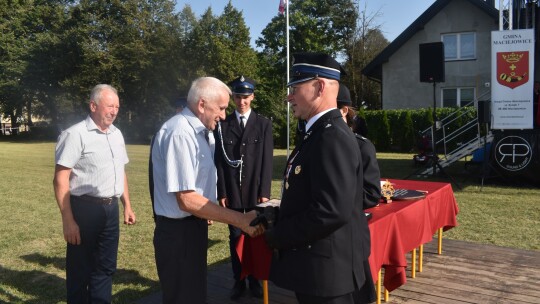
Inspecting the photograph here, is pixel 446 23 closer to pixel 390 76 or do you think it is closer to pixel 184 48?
pixel 390 76

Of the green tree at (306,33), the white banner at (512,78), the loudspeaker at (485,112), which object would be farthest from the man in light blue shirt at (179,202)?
the green tree at (306,33)

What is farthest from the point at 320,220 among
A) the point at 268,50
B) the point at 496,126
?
the point at 268,50

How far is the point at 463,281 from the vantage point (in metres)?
4.32

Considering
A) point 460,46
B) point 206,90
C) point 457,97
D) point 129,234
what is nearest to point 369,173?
point 206,90

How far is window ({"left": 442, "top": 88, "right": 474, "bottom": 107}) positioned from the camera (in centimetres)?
2221

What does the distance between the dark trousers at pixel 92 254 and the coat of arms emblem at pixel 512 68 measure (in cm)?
904

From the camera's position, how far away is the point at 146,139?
34281 millimetres

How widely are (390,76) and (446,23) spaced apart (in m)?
3.56

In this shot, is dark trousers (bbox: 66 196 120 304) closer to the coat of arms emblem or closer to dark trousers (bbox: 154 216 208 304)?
dark trousers (bbox: 154 216 208 304)

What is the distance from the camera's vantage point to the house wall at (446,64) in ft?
70.2

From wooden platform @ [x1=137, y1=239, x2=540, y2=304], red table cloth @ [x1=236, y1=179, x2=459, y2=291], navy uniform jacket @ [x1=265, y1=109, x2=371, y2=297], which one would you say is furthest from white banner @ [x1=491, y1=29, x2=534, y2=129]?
navy uniform jacket @ [x1=265, y1=109, x2=371, y2=297]

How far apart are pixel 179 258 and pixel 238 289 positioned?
1.62 meters

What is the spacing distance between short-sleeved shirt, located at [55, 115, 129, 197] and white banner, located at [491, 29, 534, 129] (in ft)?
29.1

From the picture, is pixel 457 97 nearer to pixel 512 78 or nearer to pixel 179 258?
pixel 512 78
